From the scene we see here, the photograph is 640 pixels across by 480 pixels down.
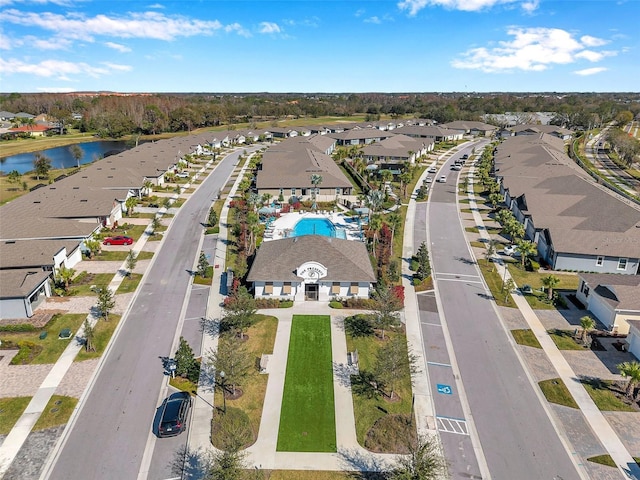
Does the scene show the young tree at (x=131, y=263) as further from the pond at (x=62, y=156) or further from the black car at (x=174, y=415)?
the pond at (x=62, y=156)

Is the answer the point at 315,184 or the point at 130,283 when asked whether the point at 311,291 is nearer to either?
the point at 130,283

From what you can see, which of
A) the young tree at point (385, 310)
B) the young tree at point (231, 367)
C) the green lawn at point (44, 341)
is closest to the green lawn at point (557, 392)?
the young tree at point (385, 310)

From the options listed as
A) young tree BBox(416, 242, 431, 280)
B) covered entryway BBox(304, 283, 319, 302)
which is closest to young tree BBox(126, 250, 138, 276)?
covered entryway BBox(304, 283, 319, 302)

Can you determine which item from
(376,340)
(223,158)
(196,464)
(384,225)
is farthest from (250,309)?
(223,158)

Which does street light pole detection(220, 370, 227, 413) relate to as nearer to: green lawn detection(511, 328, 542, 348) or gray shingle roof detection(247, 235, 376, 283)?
gray shingle roof detection(247, 235, 376, 283)

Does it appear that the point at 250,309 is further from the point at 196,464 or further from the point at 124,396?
the point at 196,464
